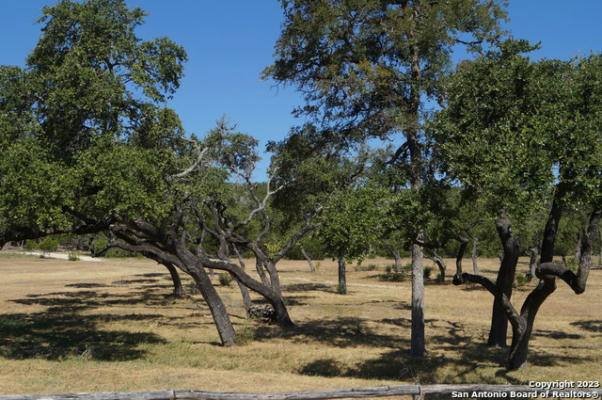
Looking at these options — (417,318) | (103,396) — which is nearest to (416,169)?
(417,318)

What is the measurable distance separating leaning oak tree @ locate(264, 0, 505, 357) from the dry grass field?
271 centimetres

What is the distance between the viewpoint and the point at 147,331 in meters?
20.3

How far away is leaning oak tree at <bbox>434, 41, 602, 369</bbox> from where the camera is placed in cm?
1007

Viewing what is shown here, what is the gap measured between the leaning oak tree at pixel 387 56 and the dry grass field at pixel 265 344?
107 inches

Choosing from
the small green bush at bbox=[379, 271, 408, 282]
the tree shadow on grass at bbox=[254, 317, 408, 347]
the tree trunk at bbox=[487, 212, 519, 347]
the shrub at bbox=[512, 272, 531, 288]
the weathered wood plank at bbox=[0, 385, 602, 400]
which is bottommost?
the tree shadow on grass at bbox=[254, 317, 408, 347]

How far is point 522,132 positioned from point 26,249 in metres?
87.1

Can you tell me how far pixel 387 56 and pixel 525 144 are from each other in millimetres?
8630

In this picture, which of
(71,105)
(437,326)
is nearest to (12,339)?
(71,105)

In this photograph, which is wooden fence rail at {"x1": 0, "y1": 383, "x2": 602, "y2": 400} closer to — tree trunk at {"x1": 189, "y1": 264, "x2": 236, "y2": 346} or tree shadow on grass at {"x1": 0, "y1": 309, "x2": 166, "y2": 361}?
tree shadow on grass at {"x1": 0, "y1": 309, "x2": 166, "y2": 361}

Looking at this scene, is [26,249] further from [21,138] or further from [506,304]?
[506,304]

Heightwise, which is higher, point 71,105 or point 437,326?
point 71,105

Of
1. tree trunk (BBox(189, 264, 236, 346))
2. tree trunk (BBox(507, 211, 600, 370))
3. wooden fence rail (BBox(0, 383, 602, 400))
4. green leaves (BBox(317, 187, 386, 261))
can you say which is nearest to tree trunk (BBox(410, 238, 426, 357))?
green leaves (BBox(317, 187, 386, 261))

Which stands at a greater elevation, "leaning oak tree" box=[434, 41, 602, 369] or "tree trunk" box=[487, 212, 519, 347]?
"leaning oak tree" box=[434, 41, 602, 369]

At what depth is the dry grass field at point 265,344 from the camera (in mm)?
12883
